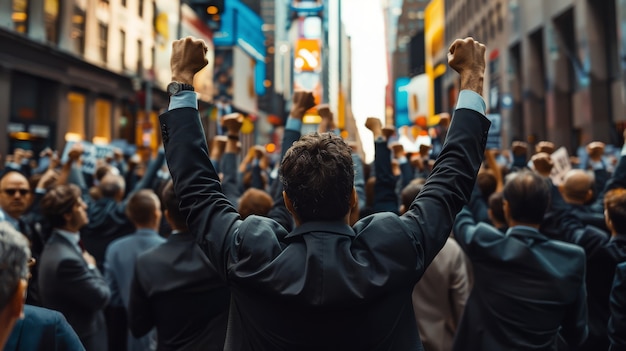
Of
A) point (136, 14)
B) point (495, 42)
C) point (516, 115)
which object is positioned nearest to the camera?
point (136, 14)

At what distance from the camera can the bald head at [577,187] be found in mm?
5156

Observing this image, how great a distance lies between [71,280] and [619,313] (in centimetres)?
338

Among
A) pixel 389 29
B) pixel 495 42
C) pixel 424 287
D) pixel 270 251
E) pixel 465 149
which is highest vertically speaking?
pixel 389 29

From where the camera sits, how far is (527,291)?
140 inches

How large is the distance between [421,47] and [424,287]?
320ft

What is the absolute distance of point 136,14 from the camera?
3881 cm

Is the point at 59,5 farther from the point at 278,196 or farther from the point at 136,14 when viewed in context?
the point at 278,196

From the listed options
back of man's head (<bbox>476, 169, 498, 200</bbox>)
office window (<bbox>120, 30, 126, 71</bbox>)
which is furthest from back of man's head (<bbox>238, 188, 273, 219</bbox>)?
office window (<bbox>120, 30, 126, 71</bbox>)

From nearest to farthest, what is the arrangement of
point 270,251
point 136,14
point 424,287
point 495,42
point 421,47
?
point 270,251 < point 424,287 < point 136,14 < point 495,42 < point 421,47

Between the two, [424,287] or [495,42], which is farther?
[495,42]

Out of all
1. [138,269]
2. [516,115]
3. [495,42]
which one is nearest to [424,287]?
[138,269]

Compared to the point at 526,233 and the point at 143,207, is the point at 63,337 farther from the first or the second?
the point at 143,207

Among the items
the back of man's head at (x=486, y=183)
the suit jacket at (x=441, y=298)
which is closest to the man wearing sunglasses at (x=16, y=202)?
the suit jacket at (x=441, y=298)

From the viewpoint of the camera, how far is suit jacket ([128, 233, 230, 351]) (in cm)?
355
